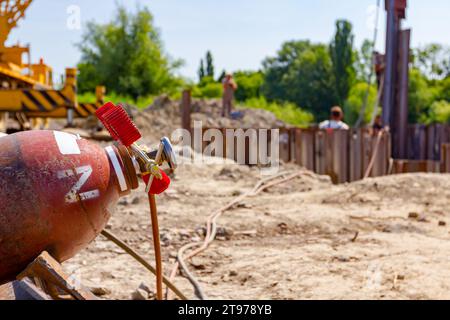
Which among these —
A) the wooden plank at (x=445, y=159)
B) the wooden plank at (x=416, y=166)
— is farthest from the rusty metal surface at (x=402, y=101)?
the wooden plank at (x=445, y=159)

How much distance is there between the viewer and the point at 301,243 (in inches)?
219

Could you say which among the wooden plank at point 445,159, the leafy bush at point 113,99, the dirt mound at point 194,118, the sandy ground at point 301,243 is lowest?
→ the sandy ground at point 301,243

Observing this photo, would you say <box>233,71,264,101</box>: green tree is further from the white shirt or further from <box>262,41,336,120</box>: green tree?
the white shirt

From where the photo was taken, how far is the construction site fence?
11.6 m

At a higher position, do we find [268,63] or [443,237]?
[268,63]

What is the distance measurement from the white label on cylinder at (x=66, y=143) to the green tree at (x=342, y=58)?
195 ft

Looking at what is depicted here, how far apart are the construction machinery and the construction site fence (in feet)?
11.5

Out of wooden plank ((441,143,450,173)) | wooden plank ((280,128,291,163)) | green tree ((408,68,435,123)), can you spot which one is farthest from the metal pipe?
green tree ((408,68,435,123))

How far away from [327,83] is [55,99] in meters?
56.3

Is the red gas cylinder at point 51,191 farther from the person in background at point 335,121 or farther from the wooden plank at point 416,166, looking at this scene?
the wooden plank at point 416,166

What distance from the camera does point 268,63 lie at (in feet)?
266

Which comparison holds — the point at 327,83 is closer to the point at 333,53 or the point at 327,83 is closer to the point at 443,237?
the point at 333,53

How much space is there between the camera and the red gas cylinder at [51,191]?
210cm
